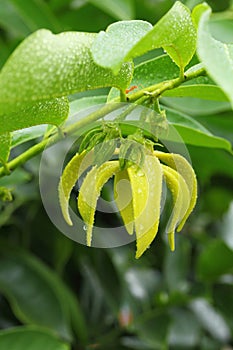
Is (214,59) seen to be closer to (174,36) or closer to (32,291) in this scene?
(174,36)

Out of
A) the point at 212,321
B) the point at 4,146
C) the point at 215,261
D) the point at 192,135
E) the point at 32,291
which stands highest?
the point at 4,146

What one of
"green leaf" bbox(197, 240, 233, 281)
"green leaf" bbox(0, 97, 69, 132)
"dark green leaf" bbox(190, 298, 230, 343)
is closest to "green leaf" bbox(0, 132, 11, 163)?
"green leaf" bbox(0, 97, 69, 132)


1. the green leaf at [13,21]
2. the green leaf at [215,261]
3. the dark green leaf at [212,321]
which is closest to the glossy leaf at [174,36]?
the green leaf at [13,21]

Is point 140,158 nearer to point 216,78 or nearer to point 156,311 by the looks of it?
point 216,78

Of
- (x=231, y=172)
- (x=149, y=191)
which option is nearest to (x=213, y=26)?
(x=231, y=172)

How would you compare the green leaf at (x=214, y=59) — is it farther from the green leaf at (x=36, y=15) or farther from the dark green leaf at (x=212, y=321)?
the dark green leaf at (x=212, y=321)

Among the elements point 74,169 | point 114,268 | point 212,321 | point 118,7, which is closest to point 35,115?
point 74,169
